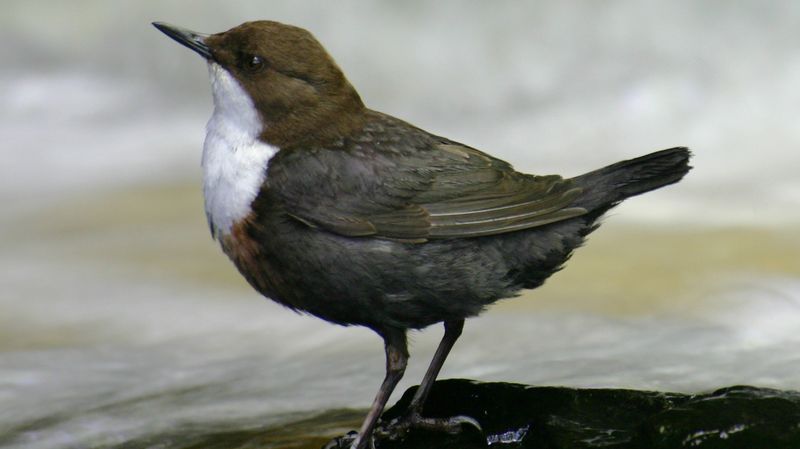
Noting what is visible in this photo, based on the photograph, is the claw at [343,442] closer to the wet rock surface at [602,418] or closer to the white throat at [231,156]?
the wet rock surface at [602,418]

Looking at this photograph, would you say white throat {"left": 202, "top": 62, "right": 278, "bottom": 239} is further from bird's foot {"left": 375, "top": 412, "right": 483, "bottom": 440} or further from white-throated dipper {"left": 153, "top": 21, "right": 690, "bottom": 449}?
bird's foot {"left": 375, "top": 412, "right": 483, "bottom": 440}

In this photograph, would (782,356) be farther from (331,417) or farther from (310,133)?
(310,133)

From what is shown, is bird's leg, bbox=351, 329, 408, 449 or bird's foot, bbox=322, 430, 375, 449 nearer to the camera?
bird's leg, bbox=351, 329, 408, 449

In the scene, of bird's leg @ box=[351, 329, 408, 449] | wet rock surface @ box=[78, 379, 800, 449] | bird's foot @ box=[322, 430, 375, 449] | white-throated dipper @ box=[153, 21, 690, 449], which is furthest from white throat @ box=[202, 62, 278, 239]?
wet rock surface @ box=[78, 379, 800, 449]

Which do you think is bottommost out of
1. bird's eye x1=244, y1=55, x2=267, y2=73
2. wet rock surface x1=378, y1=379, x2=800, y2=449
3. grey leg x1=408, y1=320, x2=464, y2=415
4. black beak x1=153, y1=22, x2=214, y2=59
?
wet rock surface x1=378, y1=379, x2=800, y2=449

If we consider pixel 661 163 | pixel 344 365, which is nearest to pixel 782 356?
pixel 344 365

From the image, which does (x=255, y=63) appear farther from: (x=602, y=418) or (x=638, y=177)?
(x=602, y=418)

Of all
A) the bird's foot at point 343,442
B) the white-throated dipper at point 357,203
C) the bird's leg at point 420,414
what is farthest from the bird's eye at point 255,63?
the bird's foot at point 343,442

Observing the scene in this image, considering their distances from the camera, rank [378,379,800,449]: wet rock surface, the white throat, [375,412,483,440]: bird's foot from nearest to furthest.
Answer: [378,379,800,449]: wet rock surface
the white throat
[375,412,483,440]: bird's foot

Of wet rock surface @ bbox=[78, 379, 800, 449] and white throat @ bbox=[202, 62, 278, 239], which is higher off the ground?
white throat @ bbox=[202, 62, 278, 239]
